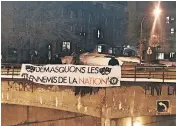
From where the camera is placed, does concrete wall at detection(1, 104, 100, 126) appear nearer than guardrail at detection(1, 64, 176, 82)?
No

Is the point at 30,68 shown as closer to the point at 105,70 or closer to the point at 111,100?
the point at 105,70

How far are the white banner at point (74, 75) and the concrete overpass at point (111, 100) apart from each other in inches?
2.5

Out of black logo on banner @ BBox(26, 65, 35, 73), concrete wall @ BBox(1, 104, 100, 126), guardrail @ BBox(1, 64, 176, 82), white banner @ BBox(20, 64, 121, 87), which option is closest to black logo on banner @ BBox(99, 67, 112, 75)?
white banner @ BBox(20, 64, 121, 87)

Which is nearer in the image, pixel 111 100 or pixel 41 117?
pixel 111 100

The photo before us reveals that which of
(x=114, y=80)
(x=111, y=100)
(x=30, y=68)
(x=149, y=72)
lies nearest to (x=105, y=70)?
(x=114, y=80)

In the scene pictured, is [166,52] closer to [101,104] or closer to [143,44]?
[143,44]

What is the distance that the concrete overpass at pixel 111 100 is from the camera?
3.28 meters

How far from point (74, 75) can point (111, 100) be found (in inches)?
17.1

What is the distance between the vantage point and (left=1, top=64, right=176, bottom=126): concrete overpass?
3281 millimetres

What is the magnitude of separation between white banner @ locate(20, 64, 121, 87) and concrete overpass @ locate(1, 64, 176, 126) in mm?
63

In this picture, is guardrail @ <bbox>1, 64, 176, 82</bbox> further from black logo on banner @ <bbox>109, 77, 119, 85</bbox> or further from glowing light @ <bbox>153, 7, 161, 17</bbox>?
glowing light @ <bbox>153, 7, 161, 17</bbox>

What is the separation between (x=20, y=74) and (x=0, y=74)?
0.66 feet

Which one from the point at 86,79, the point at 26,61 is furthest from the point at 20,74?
the point at 86,79

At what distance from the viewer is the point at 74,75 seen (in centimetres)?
330
